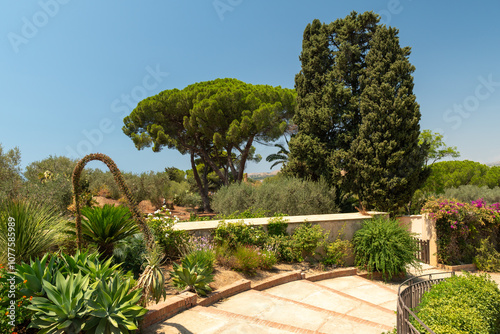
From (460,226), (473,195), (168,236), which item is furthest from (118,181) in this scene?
(473,195)

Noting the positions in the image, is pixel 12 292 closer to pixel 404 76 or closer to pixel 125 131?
pixel 404 76

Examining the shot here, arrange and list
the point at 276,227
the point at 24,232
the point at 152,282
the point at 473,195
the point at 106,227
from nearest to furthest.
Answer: the point at 152,282
the point at 24,232
the point at 106,227
the point at 276,227
the point at 473,195

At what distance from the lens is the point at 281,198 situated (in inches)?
510

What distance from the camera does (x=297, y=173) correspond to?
16.5m

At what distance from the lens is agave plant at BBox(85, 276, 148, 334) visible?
339cm

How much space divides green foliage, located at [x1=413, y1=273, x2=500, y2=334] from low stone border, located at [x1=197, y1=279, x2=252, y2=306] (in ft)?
10.4

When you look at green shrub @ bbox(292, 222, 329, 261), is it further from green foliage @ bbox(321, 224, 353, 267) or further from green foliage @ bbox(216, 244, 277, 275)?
green foliage @ bbox(216, 244, 277, 275)

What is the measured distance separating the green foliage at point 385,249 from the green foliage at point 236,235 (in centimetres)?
316

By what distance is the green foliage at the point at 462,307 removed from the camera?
13.7 ft

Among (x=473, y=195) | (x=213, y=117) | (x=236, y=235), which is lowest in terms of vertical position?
(x=236, y=235)

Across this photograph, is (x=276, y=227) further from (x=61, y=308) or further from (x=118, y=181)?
(x=61, y=308)

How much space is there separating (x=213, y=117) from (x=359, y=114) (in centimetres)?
1042

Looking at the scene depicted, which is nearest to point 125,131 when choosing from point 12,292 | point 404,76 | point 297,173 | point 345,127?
point 297,173

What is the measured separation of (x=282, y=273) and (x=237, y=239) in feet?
4.56
